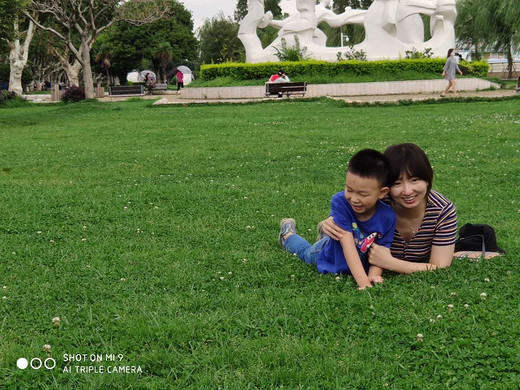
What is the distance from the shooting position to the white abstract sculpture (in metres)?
31.5

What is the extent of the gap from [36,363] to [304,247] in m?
2.34

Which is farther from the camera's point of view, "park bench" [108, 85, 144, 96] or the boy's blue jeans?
"park bench" [108, 85, 144, 96]

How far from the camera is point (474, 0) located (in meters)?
41.2

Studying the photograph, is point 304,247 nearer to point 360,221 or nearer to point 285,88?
point 360,221

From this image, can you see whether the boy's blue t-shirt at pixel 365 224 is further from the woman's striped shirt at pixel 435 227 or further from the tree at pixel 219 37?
the tree at pixel 219 37

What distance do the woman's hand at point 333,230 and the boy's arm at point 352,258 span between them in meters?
0.03

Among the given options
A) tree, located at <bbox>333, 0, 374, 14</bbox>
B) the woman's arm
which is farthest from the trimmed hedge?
tree, located at <bbox>333, 0, 374, 14</bbox>

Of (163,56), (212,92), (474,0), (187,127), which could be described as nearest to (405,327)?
(187,127)

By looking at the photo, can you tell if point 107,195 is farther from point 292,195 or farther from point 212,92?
point 212,92

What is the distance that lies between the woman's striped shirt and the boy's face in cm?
47

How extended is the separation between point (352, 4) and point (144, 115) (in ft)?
161

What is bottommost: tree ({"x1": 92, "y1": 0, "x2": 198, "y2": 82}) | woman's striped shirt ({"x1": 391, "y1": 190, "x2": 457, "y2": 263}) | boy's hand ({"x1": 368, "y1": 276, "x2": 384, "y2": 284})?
boy's hand ({"x1": 368, "y1": 276, "x2": 384, "y2": 284})

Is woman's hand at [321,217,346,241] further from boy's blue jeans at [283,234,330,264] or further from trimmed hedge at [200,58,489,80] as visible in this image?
trimmed hedge at [200,58,489,80]

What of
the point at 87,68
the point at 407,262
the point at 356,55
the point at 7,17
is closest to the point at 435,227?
the point at 407,262
